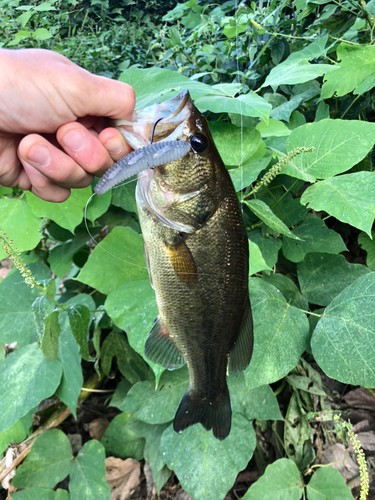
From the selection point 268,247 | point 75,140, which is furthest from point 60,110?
point 268,247

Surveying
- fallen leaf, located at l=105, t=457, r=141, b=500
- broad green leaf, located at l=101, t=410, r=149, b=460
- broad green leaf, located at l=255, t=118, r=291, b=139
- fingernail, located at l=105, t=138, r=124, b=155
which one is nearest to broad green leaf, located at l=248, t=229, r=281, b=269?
broad green leaf, located at l=255, t=118, r=291, b=139

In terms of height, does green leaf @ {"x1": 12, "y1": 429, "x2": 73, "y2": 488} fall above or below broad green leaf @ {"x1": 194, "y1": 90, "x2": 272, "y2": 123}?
below

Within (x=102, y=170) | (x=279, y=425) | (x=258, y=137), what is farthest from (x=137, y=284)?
(x=279, y=425)

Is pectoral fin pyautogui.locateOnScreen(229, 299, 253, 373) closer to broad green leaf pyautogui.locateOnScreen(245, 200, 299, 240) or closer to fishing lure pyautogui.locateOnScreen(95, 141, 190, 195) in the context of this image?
broad green leaf pyautogui.locateOnScreen(245, 200, 299, 240)

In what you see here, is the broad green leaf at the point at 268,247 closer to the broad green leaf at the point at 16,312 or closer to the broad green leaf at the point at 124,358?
the broad green leaf at the point at 124,358

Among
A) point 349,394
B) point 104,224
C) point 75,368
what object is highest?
point 104,224

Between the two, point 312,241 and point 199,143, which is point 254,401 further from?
point 199,143

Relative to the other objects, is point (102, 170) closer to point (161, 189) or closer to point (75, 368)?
point (161, 189)
